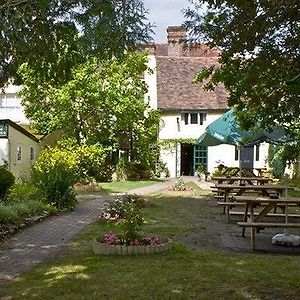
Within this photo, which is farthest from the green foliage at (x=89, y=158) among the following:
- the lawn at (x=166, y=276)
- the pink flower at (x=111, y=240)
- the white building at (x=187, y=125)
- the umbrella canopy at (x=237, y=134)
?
the lawn at (x=166, y=276)

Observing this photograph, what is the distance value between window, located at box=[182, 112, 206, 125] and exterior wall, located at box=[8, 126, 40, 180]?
12.9 metres

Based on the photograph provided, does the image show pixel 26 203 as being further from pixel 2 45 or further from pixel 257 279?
pixel 257 279

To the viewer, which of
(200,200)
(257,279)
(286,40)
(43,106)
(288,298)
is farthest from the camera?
(43,106)

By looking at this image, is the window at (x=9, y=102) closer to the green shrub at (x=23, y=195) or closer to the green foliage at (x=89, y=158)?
the green foliage at (x=89, y=158)

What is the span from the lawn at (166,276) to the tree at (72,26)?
311 cm

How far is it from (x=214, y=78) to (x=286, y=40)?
11.5 ft

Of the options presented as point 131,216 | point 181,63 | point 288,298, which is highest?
point 181,63

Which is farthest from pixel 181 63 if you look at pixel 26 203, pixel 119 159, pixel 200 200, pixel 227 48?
pixel 227 48

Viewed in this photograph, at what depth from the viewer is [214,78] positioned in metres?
11.9

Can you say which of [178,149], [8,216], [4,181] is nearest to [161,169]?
[178,149]

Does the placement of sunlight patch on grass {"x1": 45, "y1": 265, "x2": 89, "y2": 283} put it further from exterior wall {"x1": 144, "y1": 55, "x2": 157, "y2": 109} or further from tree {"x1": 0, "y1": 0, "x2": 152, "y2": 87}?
exterior wall {"x1": 144, "y1": 55, "x2": 157, "y2": 109}

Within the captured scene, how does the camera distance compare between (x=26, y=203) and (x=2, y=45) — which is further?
(x=26, y=203)

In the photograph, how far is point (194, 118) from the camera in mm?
38781

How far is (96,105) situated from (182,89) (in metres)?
10.3
